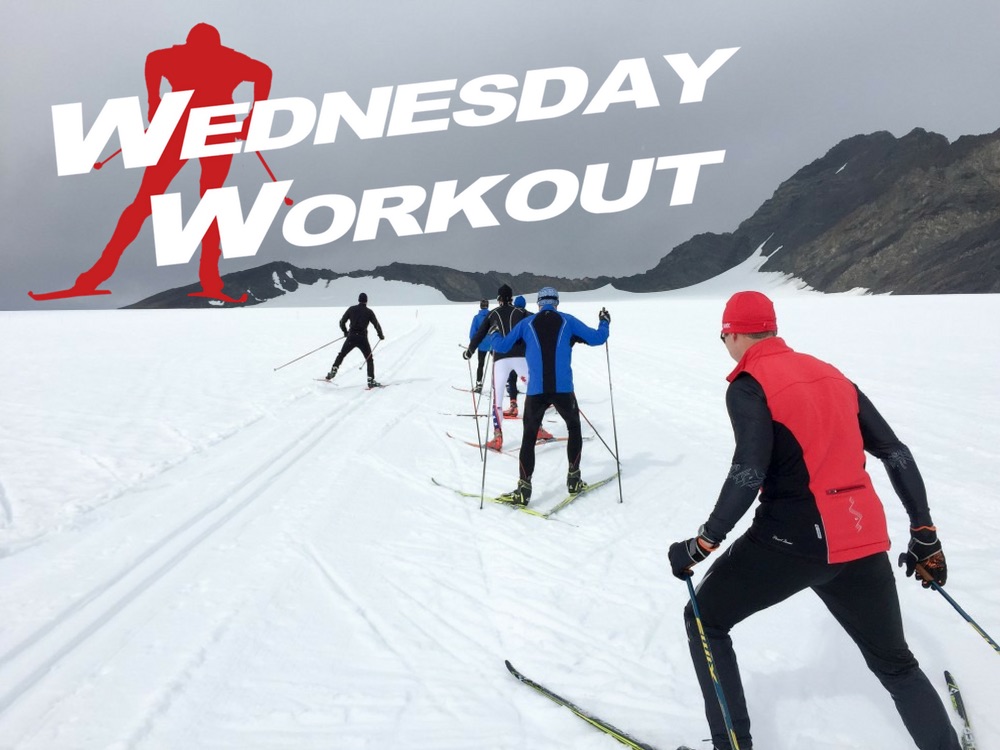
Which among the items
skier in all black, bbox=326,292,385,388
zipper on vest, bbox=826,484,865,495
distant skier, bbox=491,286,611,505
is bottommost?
zipper on vest, bbox=826,484,865,495

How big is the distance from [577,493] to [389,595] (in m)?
2.49

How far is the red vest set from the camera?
6.41 feet

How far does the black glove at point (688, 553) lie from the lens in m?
2.11

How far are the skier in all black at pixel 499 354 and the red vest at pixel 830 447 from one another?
451 cm

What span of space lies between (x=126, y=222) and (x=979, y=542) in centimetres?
2343

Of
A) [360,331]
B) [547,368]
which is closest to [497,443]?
[547,368]

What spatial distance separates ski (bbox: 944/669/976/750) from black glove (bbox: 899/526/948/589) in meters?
0.88

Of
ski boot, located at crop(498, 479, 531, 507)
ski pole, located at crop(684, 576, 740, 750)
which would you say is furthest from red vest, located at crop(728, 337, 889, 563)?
ski boot, located at crop(498, 479, 531, 507)

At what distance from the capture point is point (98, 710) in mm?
2664

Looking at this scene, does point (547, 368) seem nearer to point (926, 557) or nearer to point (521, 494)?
point (521, 494)

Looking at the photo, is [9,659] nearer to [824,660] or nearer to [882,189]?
[824,660]

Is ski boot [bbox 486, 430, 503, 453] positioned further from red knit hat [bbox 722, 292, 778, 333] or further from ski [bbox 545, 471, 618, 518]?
red knit hat [bbox 722, 292, 778, 333]

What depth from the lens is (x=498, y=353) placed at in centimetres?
714

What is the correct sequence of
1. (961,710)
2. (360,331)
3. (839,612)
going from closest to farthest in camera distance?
(839,612) < (961,710) < (360,331)
